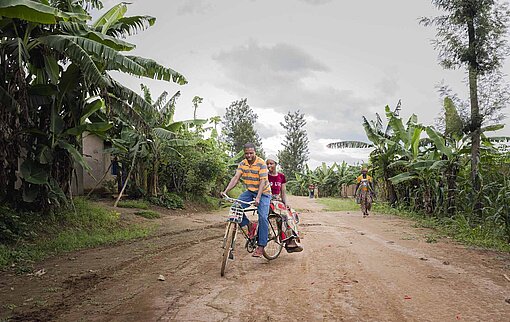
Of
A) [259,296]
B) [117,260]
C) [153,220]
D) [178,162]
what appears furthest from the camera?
[178,162]

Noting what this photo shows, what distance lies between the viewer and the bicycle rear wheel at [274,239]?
7.71 m

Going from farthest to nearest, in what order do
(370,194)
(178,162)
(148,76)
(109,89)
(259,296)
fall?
(178,162) < (370,194) < (109,89) < (148,76) < (259,296)

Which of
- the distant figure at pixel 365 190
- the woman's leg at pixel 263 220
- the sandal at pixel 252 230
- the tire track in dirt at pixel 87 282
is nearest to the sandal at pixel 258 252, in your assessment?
the woman's leg at pixel 263 220

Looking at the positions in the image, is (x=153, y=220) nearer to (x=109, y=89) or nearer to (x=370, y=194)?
(x=109, y=89)

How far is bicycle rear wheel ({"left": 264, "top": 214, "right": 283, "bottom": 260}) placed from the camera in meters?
7.71

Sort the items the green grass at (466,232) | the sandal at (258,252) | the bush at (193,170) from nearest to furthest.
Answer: the sandal at (258,252), the green grass at (466,232), the bush at (193,170)

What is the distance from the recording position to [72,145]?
10.8m

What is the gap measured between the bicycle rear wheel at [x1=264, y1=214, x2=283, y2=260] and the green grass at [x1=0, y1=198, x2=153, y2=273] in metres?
3.95

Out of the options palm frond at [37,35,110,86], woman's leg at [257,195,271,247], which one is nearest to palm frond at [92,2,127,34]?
palm frond at [37,35,110,86]

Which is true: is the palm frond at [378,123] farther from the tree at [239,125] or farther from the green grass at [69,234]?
the tree at [239,125]

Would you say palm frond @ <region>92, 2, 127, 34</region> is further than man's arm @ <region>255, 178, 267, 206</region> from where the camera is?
Yes

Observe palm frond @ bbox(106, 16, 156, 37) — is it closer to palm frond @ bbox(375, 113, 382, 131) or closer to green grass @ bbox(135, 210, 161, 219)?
green grass @ bbox(135, 210, 161, 219)

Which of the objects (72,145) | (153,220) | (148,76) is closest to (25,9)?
(148,76)

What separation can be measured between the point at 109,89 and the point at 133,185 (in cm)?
700
